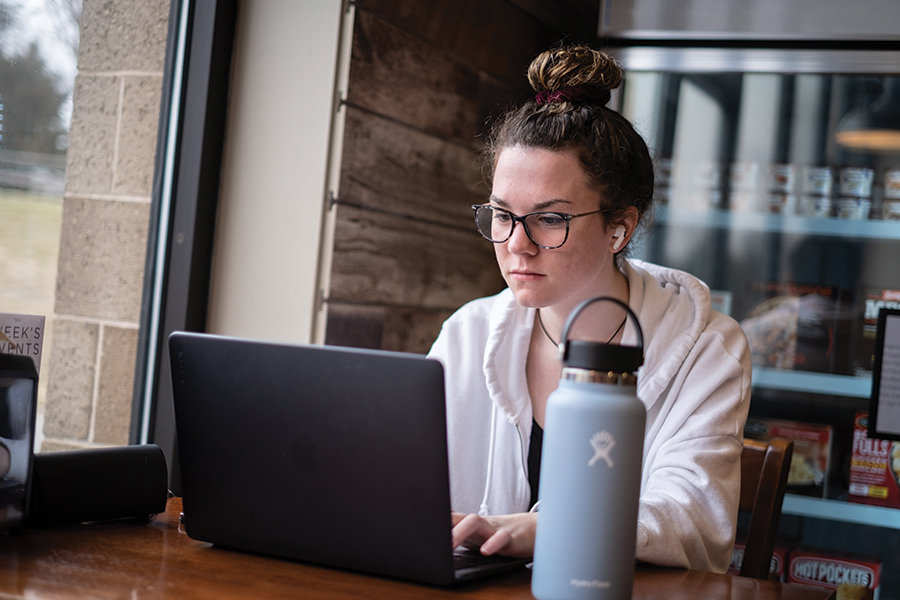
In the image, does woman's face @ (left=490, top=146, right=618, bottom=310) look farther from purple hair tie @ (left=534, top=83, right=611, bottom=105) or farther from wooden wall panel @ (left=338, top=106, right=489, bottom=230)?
wooden wall panel @ (left=338, top=106, right=489, bottom=230)

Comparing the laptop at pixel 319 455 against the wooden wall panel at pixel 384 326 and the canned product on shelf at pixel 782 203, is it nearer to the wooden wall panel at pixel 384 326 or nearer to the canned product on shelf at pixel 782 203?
the wooden wall panel at pixel 384 326

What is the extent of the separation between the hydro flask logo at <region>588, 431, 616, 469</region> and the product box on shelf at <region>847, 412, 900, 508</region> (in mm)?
1529

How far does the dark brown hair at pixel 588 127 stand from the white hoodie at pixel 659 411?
0.17 meters

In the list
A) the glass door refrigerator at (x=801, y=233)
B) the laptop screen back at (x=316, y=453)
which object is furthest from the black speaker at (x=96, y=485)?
the glass door refrigerator at (x=801, y=233)

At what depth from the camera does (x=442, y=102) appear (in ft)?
7.38

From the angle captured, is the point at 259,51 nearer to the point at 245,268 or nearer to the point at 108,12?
the point at 108,12

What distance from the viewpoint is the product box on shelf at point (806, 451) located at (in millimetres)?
2043

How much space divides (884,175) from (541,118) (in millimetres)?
1034

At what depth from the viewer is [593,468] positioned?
0.71 meters

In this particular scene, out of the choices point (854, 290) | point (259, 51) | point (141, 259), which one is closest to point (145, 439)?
point (141, 259)

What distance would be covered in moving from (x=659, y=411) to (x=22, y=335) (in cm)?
88

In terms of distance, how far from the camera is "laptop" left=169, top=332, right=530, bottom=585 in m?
0.78

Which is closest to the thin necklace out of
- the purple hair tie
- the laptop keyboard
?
the purple hair tie

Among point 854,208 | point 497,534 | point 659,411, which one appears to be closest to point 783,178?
point 854,208
